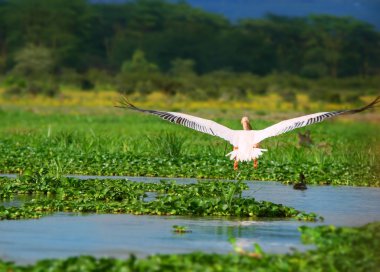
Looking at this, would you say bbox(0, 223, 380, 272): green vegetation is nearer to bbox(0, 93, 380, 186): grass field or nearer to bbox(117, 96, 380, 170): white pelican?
bbox(117, 96, 380, 170): white pelican

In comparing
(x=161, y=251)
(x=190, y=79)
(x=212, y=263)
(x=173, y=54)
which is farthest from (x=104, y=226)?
(x=173, y=54)

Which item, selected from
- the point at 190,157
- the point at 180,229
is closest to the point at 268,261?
the point at 180,229

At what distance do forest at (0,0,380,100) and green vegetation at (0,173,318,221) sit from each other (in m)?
53.9

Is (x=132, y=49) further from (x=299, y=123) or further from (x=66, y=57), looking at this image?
(x=299, y=123)

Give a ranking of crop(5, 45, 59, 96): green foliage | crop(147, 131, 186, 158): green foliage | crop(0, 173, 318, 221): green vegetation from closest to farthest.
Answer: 1. crop(0, 173, 318, 221): green vegetation
2. crop(147, 131, 186, 158): green foliage
3. crop(5, 45, 59, 96): green foliage

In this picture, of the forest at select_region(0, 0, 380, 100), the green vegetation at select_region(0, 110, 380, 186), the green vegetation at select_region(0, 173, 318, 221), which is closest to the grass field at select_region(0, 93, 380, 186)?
the green vegetation at select_region(0, 110, 380, 186)

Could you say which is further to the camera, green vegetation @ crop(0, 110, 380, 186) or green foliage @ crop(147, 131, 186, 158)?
green foliage @ crop(147, 131, 186, 158)

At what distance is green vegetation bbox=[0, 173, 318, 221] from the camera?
14250 millimetres

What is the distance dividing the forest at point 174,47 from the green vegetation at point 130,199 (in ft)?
177

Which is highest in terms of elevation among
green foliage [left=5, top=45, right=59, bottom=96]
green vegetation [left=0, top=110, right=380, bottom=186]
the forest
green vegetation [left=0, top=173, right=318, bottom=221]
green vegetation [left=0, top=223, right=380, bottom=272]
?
the forest

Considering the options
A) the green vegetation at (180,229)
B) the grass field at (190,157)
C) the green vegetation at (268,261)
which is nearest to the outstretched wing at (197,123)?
the grass field at (190,157)

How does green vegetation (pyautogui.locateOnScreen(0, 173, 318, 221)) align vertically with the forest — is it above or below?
below

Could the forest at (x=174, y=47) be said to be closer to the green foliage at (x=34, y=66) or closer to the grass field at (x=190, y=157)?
the green foliage at (x=34, y=66)

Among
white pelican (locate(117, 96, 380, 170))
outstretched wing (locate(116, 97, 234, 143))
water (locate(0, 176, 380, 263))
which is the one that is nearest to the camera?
water (locate(0, 176, 380, 263))
